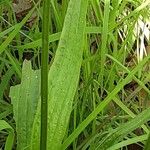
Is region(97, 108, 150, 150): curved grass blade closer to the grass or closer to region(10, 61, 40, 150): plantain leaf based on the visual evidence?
the grass

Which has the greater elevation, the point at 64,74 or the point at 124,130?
the point at 64,74

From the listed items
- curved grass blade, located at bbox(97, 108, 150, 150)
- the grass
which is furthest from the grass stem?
curved grass blade, located at bbox(97, 108, 150, 150)

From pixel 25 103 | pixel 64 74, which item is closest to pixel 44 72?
pixel 64 74

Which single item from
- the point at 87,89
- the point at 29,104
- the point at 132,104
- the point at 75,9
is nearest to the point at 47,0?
the point at 75,9

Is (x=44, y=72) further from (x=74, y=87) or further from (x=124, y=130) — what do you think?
(x=124, y=130)

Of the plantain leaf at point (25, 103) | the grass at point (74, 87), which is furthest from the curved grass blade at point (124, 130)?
the plantain leaf at point (25, 103)

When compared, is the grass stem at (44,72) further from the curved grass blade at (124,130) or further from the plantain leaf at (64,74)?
the curved grass blade at (124,130)

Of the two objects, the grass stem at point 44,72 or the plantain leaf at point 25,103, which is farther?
the plantain leaf at point 25,103

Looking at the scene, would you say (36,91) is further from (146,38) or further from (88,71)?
(146,38)

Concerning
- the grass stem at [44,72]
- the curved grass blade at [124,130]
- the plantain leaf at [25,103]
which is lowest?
the curved grass blade at [124,130]
